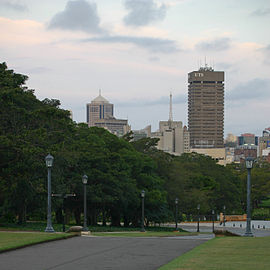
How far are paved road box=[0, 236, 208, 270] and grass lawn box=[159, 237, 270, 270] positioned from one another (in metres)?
0.64

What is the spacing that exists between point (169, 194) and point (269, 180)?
64295 mm

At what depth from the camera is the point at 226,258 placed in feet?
58.9

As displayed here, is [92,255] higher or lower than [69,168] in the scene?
lower

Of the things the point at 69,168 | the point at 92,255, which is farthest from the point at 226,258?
the point at 69,168

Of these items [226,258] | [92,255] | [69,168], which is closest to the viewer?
[226,258]

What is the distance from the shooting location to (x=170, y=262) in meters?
17.2

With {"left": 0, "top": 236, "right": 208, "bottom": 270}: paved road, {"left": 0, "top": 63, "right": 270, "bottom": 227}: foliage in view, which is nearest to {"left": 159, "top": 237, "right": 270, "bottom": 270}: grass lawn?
{"left": 0, "top": 236, "right": 208, "bottom": 270}: paved road

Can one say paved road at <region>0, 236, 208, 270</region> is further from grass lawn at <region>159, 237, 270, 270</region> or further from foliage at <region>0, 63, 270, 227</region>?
foliage at <region>0, 63, 270, 227</region>

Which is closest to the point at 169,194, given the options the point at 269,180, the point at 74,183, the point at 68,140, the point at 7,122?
the point at 74,183

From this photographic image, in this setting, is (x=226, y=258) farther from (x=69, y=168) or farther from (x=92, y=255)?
(x=69, y=168)

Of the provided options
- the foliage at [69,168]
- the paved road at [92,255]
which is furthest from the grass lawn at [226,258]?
the foliage at [69,168]

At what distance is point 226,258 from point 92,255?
13.1 ft

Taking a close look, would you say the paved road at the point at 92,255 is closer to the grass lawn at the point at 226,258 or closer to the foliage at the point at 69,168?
the grass lawn at the point at 226,258

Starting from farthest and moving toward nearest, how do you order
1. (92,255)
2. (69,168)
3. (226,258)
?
(69,168), (92,255), (226,258)
